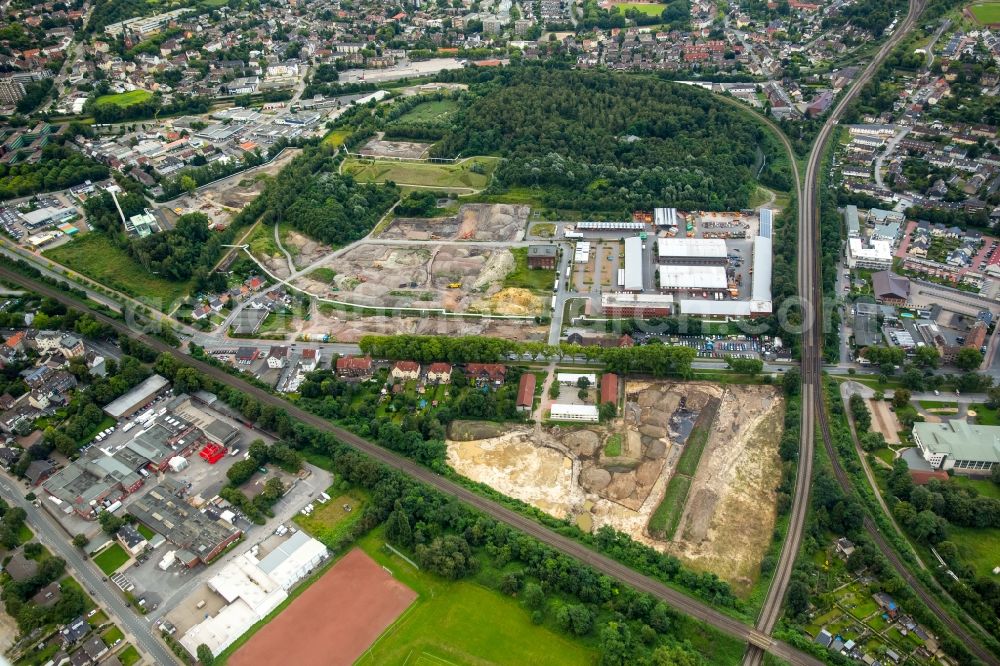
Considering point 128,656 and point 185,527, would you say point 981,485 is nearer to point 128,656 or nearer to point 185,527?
point 185,527

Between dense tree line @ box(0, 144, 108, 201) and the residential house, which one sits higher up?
dense tree line @ box(0, 144, 108, 201)

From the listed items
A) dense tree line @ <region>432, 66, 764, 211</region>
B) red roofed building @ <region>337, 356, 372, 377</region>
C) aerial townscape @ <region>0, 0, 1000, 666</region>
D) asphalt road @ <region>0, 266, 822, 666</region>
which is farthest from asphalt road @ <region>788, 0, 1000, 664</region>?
red roofed building @ <region>337, 356, 372, 377</region>

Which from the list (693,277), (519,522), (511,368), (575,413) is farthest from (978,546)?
(511,368)

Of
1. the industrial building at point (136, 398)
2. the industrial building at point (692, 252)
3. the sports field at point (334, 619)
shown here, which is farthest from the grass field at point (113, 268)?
the industrial building at point (692, 252)

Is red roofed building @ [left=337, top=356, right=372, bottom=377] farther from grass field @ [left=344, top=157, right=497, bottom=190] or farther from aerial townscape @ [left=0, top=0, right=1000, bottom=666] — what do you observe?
grass field @ [left=344, top=157, right=497, bottom=190]

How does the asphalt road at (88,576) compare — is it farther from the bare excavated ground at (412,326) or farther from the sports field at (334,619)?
the bare excavated ground at (412,326)

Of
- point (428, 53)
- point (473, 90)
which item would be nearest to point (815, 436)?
point (473, 90)
